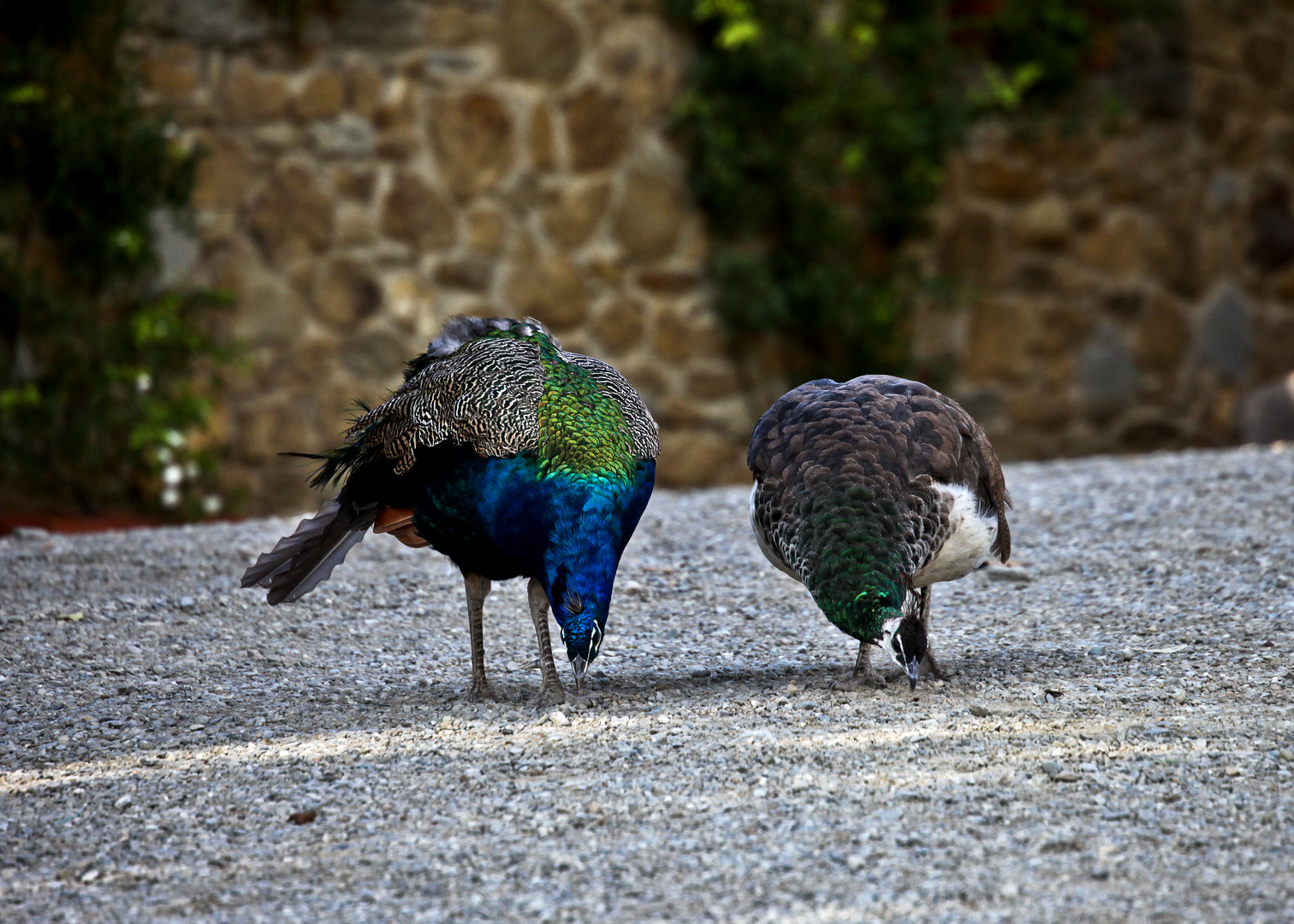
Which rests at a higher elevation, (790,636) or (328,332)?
(328,332)

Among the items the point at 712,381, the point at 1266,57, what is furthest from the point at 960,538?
the point at 1266,57

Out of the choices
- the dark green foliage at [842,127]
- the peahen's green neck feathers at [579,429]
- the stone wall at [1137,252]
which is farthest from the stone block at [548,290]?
the peahen's green neck feathers at [579,429]

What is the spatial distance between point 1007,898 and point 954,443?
4.96ft

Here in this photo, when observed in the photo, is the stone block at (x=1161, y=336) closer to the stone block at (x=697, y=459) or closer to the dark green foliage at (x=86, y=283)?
the stone block at (x=697, y=459)

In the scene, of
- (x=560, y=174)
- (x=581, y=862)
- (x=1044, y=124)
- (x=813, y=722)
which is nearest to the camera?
(x=581, y=862)

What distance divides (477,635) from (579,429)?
0.64 meters

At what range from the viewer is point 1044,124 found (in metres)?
9.20

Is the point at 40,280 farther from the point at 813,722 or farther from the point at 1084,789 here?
the point at 1084,789

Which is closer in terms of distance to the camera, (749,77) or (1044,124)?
(749,77)

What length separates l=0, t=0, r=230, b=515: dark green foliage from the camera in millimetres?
6668

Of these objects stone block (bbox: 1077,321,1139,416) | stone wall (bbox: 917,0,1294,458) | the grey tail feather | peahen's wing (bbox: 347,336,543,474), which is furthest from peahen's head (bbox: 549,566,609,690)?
stone block (bbox: 1077,321,1139,416)

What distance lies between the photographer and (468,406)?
356 cm

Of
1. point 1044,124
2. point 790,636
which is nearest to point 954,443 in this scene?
point 790,636

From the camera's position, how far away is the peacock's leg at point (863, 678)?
3689 mm
